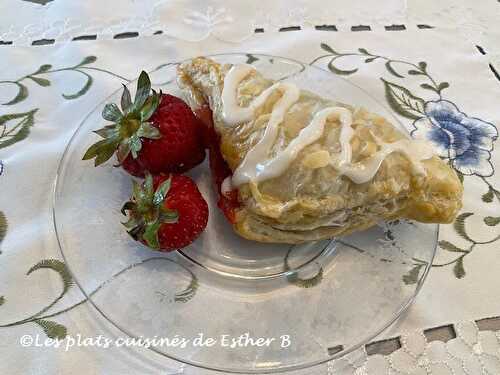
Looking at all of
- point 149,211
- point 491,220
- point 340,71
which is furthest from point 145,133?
point 491,220

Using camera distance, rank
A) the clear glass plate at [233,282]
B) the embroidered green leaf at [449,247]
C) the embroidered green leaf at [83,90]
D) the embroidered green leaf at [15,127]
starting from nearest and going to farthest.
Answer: the clear glass plate at [233,282] → the embroidered green leaf at [449,247] → the embroidered green leaf at [15,127] → the embroidered green leaf at [83,90]

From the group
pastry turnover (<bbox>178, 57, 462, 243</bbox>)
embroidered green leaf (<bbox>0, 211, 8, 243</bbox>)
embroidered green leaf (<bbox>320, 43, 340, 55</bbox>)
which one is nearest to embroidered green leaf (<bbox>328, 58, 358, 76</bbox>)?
embroidered green leaf (<bbox>320, 43, 340, 55</bbox>)

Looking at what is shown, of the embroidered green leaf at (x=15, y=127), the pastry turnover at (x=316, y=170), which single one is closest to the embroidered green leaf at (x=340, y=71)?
the pastry turnover at (x=316, y=170)

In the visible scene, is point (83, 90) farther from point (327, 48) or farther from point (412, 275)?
point (412, 275)

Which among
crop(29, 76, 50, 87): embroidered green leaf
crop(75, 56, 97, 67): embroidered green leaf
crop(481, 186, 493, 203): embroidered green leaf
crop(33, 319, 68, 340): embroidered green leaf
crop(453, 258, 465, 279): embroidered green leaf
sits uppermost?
crop(75, 56, 97, 67): embroidered green leaf

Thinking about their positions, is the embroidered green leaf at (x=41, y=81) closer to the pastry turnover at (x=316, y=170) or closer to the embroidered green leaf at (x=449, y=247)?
the pastry turnover at (x=316, y=170)

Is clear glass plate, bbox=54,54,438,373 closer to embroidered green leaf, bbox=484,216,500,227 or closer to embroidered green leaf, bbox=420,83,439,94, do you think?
embroidered green leaf, bbox=484,216,500,227

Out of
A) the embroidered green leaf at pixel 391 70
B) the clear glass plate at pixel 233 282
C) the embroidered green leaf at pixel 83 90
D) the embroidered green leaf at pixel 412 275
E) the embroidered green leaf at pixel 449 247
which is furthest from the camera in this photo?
the embroidered green leaf at pixel 391 70
